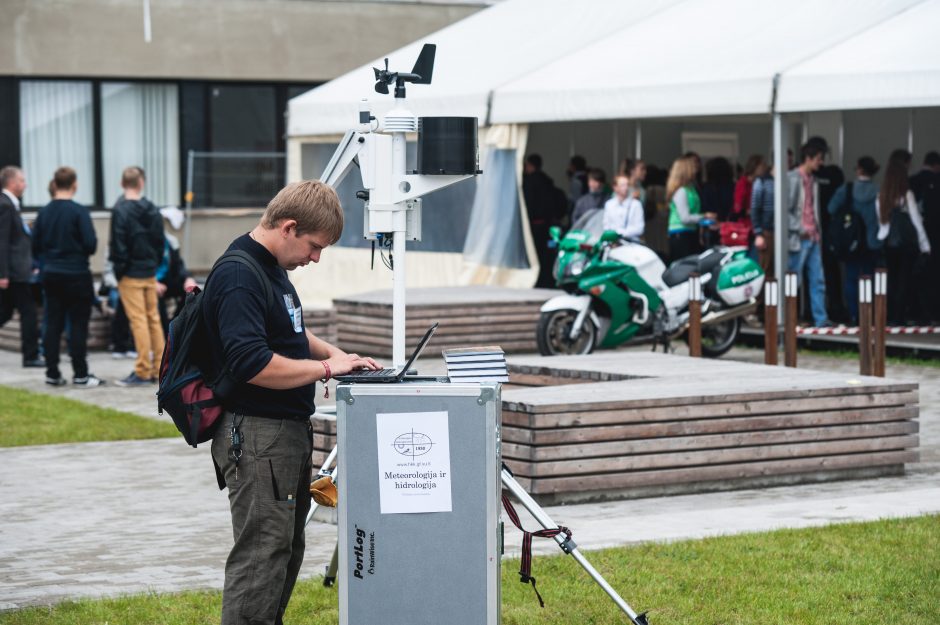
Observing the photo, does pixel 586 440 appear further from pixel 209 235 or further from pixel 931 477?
pixel 209 235

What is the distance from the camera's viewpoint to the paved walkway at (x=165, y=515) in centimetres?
696

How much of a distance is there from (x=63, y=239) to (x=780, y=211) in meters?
6.68

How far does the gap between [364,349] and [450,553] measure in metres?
11.4

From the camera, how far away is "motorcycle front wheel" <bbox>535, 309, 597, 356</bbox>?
15.2 m

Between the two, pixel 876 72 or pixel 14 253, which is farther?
pixel 14 253

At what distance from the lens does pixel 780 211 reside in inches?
627

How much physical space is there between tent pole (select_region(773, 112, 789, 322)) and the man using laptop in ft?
36.8

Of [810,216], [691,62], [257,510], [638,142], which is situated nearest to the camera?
[257,510]

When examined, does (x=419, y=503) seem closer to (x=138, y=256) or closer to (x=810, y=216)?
(x=138, y=256)

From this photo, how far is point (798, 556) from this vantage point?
698cm

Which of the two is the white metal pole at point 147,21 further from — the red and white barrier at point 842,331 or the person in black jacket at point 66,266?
the red and white barrier at point 842,331

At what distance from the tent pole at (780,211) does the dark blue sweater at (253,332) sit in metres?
11.2

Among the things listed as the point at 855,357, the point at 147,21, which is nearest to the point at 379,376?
the point at 855,357

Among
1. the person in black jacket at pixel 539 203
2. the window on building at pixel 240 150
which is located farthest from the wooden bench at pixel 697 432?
the window on building at pixel 240 150
